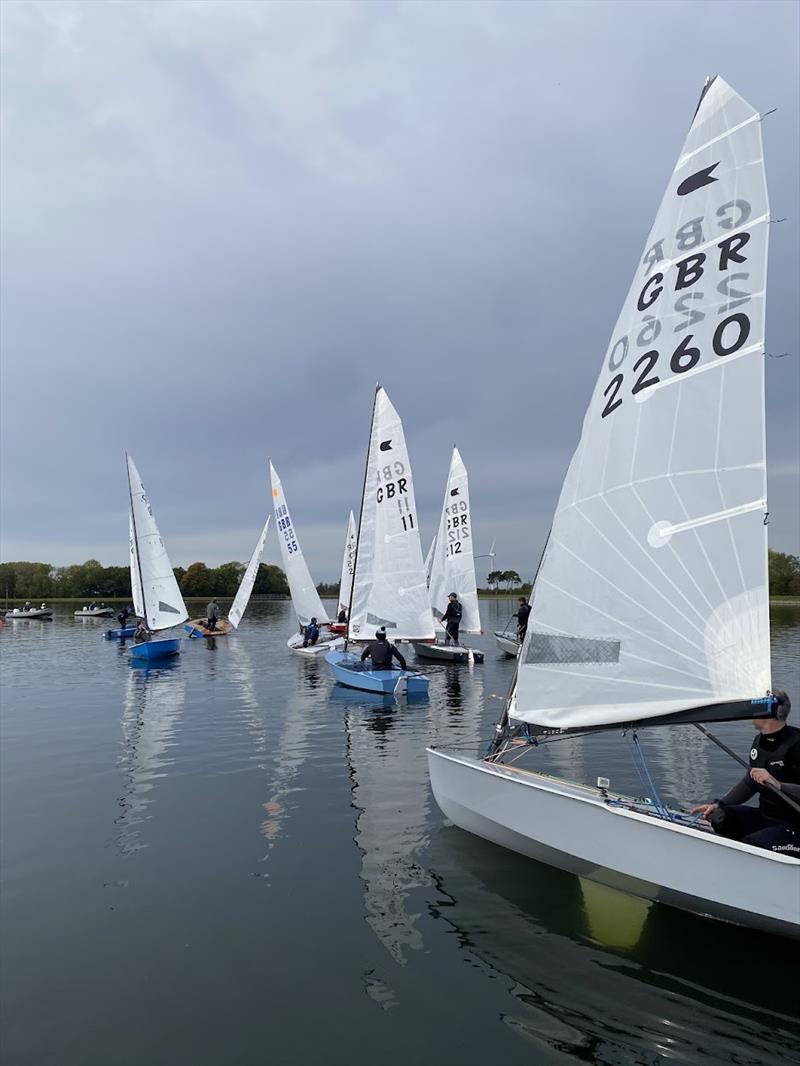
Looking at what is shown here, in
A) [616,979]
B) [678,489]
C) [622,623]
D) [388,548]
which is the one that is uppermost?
[388,548]

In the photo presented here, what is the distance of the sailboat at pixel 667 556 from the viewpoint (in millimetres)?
5836

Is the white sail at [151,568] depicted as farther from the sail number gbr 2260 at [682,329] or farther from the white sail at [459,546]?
the sail number gbr 2260 at [682,329]

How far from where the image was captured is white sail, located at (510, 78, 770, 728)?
19.8 ft

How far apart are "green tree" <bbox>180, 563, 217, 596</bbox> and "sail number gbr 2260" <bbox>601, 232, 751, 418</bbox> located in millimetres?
121996

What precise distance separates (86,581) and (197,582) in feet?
60.0

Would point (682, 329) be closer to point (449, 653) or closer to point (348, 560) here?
point (449, 653)

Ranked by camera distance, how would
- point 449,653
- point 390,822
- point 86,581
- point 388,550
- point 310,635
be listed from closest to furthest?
point 390,822, point 388,550, point 449,653, point 310,635, point 86,581

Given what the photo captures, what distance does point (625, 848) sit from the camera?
18.8 ft

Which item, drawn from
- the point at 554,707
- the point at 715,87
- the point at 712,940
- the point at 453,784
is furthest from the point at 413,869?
the point at 715,87

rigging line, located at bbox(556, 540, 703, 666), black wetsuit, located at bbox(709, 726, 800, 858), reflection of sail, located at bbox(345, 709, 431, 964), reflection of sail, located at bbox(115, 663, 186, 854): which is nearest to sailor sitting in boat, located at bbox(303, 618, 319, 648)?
reflection of sail, located at bbox(115, 663, 186, 854)

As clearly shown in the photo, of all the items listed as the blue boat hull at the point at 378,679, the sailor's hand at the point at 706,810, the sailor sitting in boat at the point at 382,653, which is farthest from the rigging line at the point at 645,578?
the sailor sitting in boat at the point at 382,653

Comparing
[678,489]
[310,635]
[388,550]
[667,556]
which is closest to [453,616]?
[310,635]

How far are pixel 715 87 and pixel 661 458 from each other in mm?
3762

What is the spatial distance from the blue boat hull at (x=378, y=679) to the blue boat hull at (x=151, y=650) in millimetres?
10784
